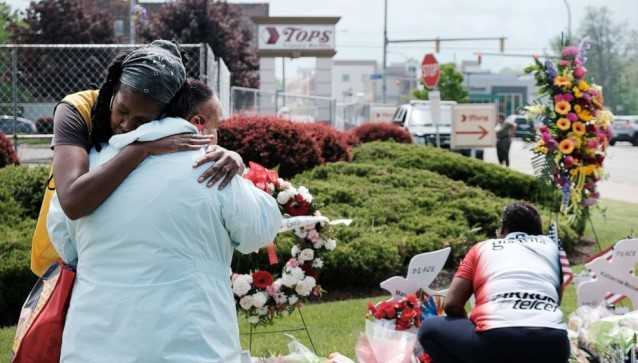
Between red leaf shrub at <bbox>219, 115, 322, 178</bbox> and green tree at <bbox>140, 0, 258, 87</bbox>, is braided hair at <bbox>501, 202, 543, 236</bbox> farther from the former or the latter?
green tree at <bbox>140, 0, 258, 87</bbox>

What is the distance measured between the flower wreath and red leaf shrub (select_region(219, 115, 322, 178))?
6.35 m

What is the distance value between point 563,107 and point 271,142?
161 inches

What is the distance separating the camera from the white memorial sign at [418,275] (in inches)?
209

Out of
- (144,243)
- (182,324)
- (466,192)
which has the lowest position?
(466,192)

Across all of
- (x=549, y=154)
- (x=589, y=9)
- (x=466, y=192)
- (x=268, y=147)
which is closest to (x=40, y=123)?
(x=268, y=147)

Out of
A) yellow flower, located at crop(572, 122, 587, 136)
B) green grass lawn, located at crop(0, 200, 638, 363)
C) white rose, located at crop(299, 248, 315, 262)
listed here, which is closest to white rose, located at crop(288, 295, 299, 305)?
white rose, located at crop(299, 248, 315, 262)

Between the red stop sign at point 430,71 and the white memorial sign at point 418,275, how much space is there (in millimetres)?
16941

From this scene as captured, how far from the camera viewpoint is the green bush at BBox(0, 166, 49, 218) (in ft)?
29.4

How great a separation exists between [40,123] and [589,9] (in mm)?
70988

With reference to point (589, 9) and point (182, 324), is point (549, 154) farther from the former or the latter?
point (589, 9)

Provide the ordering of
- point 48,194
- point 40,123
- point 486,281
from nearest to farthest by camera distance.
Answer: point 48,194, point 486,281, point 40,123

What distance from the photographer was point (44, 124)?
19.3 meters

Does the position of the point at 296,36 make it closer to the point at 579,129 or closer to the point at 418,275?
the point at 579,129

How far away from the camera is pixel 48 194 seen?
10.2ft
